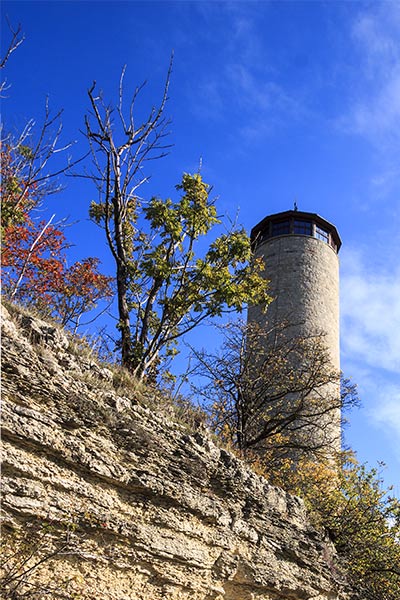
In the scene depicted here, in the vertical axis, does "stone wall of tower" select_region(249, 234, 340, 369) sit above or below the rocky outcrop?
above

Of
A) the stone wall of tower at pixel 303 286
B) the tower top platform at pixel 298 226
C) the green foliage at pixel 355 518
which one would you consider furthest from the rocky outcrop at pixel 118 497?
the tower top platform at pixel 298 226

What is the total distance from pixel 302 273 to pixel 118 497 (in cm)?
1834

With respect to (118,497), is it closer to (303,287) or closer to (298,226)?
(303,287)

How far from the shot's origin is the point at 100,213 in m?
12.7

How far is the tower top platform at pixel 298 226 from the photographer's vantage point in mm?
25047

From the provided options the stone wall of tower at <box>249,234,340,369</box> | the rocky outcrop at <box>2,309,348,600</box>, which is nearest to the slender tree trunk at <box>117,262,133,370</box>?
the rocky outcrop at <box>2,309,348,600</box>

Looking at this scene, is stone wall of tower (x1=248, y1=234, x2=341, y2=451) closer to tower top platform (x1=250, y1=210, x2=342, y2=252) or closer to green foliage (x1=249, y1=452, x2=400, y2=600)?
tower top platform (x1=250, y1=210, x2=342, y2=252)

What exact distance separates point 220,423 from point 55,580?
28.2 feet

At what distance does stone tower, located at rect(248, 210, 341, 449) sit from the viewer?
A: 22.1 m

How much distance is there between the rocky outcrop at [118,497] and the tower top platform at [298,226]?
18.1m

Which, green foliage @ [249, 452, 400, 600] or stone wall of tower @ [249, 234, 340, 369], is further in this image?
stone wall of tower @ [249, 234, 340, 369]

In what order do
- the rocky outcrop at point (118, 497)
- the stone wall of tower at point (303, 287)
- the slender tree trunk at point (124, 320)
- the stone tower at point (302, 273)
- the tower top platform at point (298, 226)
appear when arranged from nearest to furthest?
the rocky outcrop at point (118, 497)
the slender tree trunk at point (124, 320)
the stone wall of tower at point (303, 287)
the stone tower at point (302, 273)
the tower top platform at point (298, 226)

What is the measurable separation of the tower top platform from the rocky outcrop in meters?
18.1

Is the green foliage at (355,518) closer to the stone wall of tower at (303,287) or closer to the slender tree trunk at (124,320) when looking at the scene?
the slender tree trunk at (124,320)
